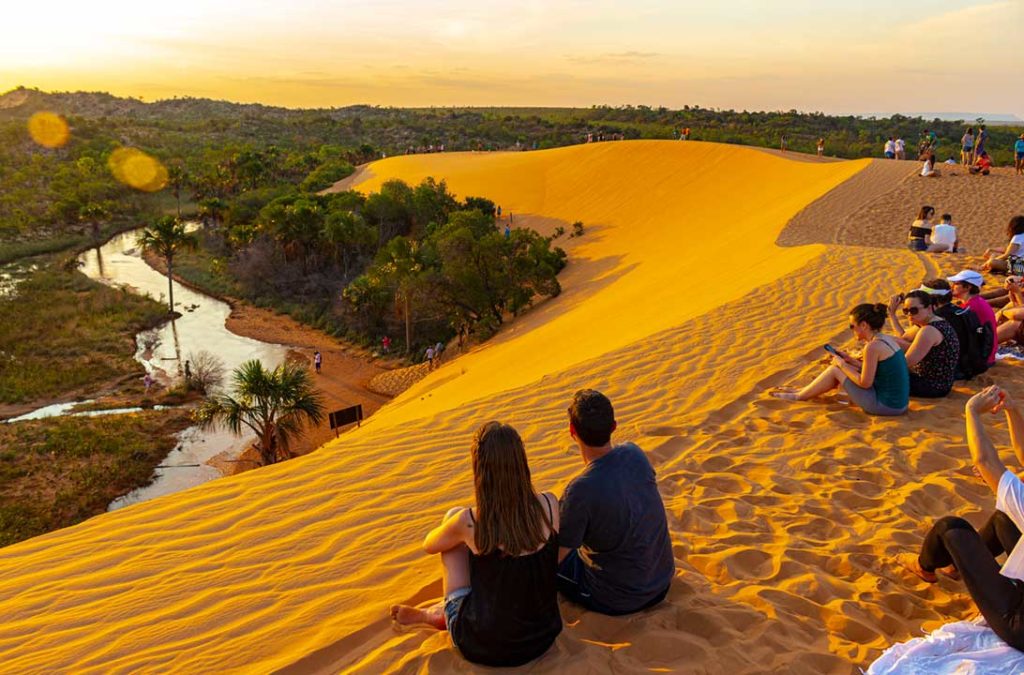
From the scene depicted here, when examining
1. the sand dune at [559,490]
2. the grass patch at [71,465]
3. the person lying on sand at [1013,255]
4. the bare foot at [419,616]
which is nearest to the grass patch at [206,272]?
the grass patch at [71,465]

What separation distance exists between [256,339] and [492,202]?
1747 centimetres

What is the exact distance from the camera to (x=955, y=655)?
2.91 m

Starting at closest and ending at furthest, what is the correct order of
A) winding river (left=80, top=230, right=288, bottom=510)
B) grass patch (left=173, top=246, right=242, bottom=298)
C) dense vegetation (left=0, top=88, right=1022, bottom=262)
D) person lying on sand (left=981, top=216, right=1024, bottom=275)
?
1. person lying on sand (left=981, top=216, right=1024, bottom=275)
2. winding river (left=80, top=230, right=288, bottom=510)
3. grass patch (left=173, top=246, right=242, bottom=298)
4. dense vegetation (left=0, top=88, right=1022, bottom=262)

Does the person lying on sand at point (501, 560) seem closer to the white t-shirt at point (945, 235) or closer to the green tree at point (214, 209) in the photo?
the white t-shirt at point (945, 235)

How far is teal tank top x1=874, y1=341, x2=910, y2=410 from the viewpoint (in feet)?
19.3

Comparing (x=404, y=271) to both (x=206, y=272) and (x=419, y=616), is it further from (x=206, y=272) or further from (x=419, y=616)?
(x=419, y=616)

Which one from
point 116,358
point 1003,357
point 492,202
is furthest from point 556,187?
point 1003,357

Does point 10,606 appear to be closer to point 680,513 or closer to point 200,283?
point 680,513

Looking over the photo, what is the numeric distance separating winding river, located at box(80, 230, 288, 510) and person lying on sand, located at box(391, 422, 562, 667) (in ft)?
42.5

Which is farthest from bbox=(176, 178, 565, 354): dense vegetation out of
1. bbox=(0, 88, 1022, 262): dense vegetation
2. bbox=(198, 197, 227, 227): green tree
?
bbox=(0, 88, 1022, 262): dense vegetation

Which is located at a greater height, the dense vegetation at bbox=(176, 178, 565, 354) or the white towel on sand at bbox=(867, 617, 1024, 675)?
the white towel on sand at bbox=(867, 617, 1024, 675)

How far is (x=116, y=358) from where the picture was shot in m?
23.2

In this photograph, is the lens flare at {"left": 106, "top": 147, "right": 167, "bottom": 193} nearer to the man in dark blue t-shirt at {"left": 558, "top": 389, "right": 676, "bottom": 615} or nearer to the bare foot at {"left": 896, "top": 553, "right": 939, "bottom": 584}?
the man in dark blue t-shirt at {"left": 558, "top": 389, "right": 676, "bottom": 615}

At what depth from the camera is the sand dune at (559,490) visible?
11.5 feet
